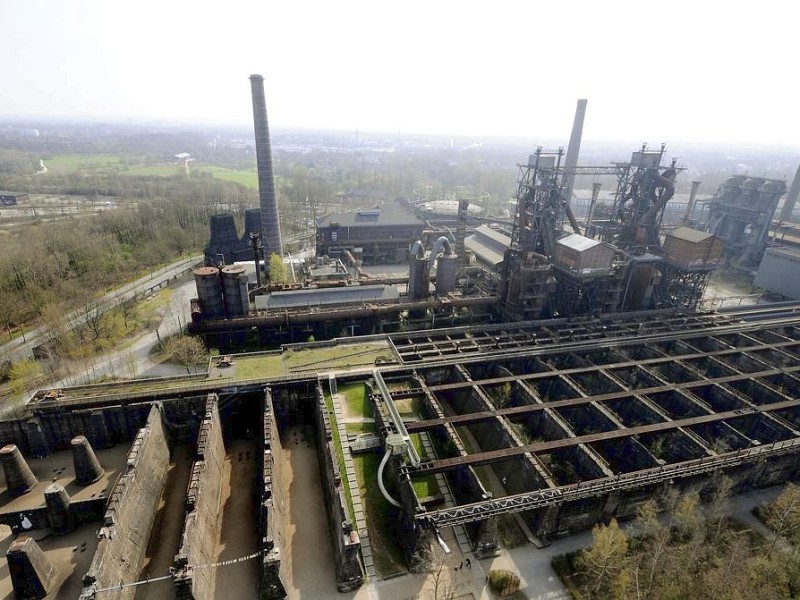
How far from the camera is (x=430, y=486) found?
2973 centimetres

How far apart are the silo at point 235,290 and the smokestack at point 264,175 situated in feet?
63.8

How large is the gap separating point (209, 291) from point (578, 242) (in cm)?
4120

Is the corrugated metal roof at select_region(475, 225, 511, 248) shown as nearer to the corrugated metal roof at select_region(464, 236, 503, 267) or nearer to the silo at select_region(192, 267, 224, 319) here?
the corrugated metal roof at select_region(464, 236, 503, 267)

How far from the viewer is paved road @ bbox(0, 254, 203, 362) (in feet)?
151

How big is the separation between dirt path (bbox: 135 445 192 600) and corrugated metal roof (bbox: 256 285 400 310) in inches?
743

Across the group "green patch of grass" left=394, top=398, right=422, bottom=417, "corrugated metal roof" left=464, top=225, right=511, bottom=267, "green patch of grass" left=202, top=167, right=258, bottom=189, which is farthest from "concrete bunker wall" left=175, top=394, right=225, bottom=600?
"green patch of grass" left=202, top=167, right=258, bottom=189

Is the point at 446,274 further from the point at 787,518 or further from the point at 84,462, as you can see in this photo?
the point at 84,462

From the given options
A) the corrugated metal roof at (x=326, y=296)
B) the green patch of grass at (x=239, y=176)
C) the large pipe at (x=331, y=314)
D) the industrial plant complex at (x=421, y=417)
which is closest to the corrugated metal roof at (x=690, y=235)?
the industrial plant complex at (x=421, y=417)

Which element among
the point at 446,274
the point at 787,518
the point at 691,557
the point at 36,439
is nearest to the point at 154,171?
the point at 446,274

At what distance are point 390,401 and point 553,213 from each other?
31.9 meters

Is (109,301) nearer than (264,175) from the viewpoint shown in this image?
Yes

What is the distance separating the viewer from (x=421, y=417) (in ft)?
115

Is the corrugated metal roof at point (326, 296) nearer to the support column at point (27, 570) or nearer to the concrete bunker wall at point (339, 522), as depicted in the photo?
the concrete bunker wall at point (339, 522)

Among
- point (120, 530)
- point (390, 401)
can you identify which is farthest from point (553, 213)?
point (120, 530)
